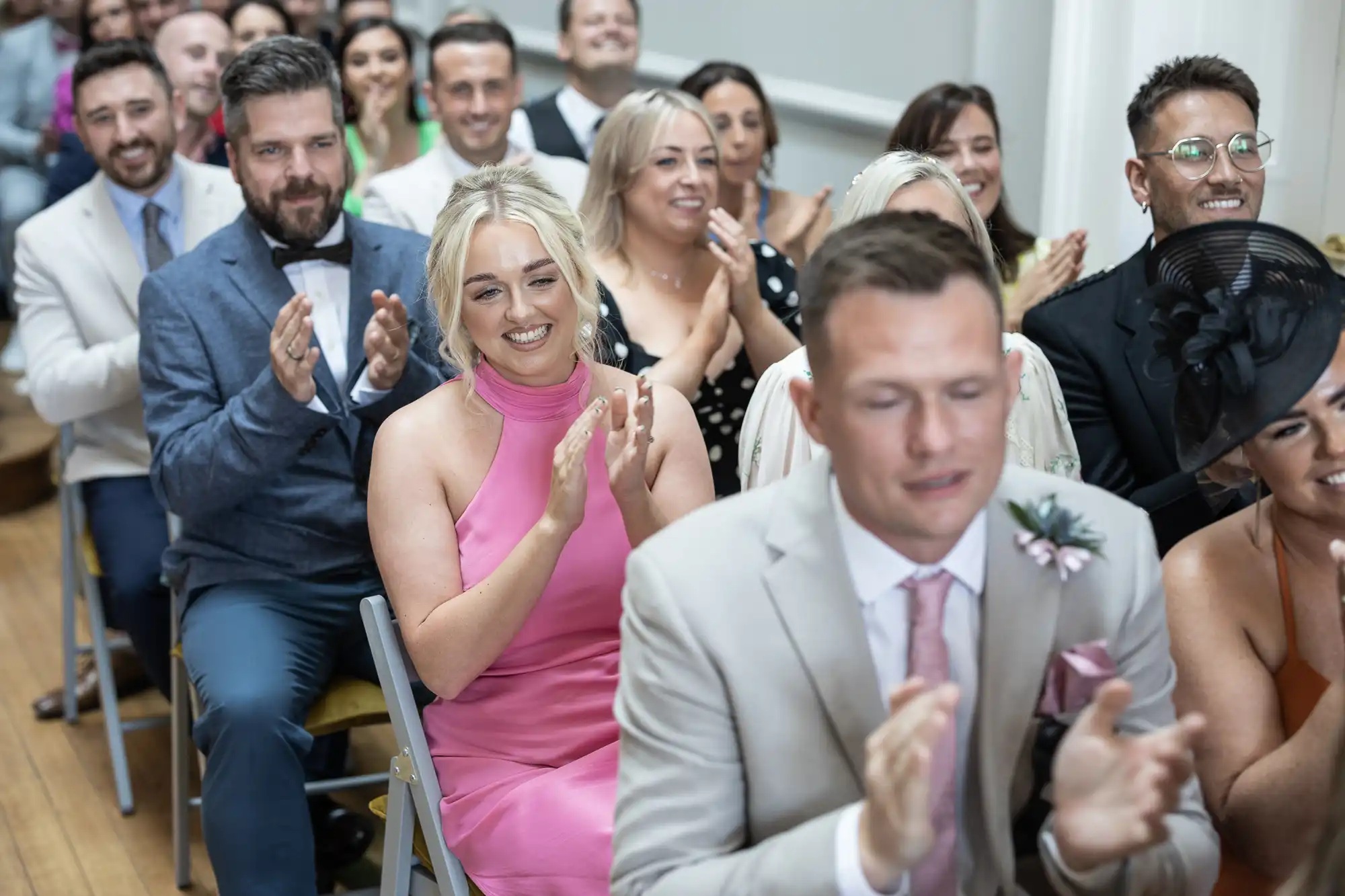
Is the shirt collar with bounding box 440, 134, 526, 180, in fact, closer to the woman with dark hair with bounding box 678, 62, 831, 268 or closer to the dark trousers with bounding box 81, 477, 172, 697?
the woman with dark hair with bounding box 678, 62, 831, 268

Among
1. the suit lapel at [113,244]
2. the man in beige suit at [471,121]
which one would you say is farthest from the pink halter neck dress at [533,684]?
the man in beige suit at [471,121]

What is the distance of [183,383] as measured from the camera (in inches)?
101

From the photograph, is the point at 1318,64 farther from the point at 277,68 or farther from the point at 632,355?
the point at 277,68

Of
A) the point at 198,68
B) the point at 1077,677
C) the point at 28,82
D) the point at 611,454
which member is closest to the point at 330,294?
the point at 611,454

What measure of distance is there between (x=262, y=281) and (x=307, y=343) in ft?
1.18

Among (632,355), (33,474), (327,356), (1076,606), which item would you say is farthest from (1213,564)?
(33,474)

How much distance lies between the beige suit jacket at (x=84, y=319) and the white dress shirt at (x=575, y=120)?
4.51 ft

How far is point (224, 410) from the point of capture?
248cm

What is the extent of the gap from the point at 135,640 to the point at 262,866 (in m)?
0.89

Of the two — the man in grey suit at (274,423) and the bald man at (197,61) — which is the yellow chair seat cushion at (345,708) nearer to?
the man in grey suit at (274,423)

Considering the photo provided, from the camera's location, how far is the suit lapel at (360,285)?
8.77 feet

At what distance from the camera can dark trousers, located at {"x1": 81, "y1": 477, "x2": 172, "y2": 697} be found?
2979mm

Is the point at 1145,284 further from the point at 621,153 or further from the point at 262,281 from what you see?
the point at 262,281

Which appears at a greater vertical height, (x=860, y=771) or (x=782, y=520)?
(x=782, y=520)
